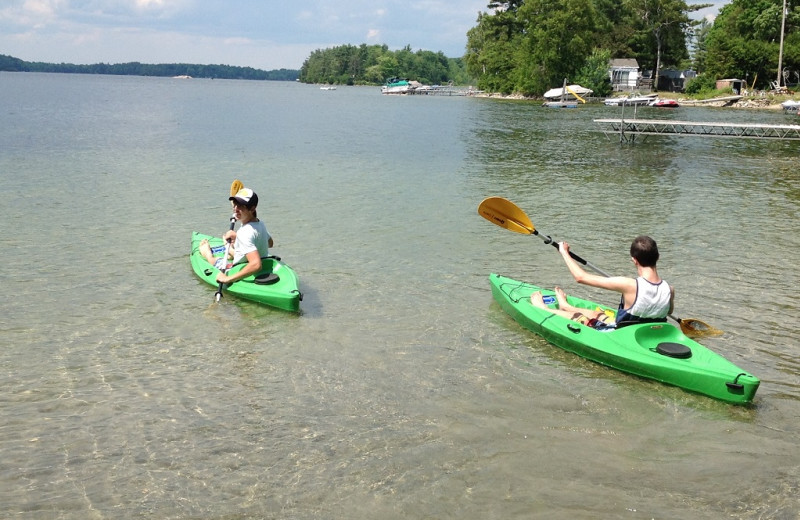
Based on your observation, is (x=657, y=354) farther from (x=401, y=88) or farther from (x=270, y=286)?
(x=401, y=88)

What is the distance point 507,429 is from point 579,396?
1.09 m

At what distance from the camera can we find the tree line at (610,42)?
77125 millimetres

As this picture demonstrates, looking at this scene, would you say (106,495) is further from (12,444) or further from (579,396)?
(579,396)

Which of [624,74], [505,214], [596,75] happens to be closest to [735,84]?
[596,75]

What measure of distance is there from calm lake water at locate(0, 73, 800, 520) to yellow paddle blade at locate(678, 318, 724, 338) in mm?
144

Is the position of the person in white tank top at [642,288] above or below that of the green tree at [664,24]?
below

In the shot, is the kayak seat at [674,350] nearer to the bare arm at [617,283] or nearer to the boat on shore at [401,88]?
the bare arm at [617,283]

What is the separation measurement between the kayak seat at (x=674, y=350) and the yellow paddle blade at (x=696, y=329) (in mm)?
1442

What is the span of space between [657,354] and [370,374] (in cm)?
296

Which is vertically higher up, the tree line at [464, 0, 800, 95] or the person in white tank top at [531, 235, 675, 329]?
the tree line at [464, 0, 800, 95]

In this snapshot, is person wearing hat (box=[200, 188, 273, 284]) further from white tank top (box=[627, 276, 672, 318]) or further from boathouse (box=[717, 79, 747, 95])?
boathouse (box=[717, 79, 747, 95])

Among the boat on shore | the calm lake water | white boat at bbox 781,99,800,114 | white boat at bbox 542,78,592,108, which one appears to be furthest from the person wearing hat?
the boat on shore

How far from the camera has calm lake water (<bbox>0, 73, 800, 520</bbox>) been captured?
5.63 meters

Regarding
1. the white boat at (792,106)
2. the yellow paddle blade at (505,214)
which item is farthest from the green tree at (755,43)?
the yellow paddle blade at (505,214)
